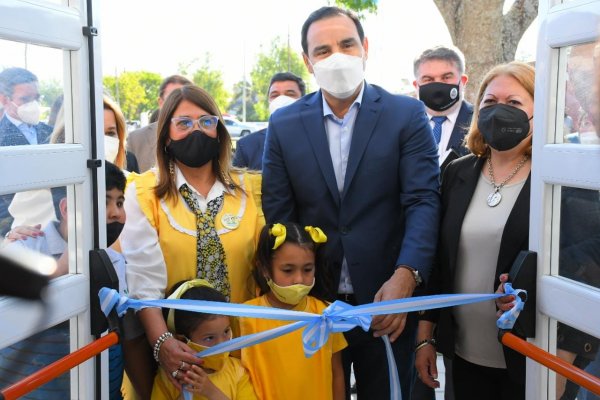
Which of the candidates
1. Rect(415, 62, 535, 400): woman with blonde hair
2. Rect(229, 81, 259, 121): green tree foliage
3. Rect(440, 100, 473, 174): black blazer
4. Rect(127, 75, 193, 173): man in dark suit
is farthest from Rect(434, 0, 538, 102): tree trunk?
Rect(229, 81, 259, 121): green tree foliage

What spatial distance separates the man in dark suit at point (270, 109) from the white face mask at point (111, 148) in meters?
1.07

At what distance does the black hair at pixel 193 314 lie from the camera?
2547 millimetres

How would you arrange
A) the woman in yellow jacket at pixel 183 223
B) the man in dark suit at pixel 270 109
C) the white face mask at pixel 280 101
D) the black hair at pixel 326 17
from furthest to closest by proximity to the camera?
the white face mask at pixel 280 101 < the man in dark suit at pixel 270 109 < the black hair at pixel 326 17 < the woman in yellow jacket at pixel 183 223

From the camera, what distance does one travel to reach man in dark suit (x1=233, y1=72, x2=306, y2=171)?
16.0 ft

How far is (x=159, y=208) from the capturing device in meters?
2.71

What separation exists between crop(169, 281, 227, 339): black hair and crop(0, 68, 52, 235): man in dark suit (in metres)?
0.85

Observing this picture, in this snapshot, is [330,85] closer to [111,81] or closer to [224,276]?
[224,276]

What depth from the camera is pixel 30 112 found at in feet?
6.17

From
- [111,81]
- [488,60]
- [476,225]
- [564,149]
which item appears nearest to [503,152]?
[476,225]

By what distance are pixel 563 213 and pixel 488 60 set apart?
24.4 ft

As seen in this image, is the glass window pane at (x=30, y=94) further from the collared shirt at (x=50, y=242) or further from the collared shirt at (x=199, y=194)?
the collared shirt at (x=199, y=194)

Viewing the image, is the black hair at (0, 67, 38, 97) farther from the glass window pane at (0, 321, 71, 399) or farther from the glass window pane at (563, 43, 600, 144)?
the glass window pane at (563, 43, 600, 144)

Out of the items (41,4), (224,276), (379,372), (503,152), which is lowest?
(379,372)

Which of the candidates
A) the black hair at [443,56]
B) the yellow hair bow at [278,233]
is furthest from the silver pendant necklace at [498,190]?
the black hair at [443,56]
